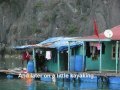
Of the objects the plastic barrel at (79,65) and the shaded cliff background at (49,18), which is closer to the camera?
the plastic barrel at (79,65)

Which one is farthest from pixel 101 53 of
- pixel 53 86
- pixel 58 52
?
pixel 53 86

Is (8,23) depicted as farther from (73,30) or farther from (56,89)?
(56,89)

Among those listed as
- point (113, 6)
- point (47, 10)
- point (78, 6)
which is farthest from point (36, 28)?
point (113, 6)

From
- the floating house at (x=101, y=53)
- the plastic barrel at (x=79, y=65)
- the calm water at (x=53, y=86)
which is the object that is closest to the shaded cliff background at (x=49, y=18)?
the floating house at (x=101, y=53)

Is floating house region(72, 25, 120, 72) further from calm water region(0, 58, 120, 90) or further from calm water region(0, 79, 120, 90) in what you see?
calm water region(0, 79, 120, 90)

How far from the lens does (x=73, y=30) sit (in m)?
84.1

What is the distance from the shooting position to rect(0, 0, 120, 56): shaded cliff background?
74500 millimetres

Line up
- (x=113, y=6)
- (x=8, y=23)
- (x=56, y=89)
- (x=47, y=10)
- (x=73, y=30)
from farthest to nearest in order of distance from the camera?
(x=8, y=23) → (x=47, y=10) → (x=73, y=30) → (x=113, y=6) → (x=56, y=89)

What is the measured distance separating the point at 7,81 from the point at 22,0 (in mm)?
63458

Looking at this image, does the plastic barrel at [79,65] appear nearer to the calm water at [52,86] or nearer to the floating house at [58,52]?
the calm water at [52,86]

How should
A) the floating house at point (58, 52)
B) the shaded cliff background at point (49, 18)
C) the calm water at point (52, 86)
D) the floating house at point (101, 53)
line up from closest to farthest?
the calm water at point (52, 86) < the floating house at point (101, 53) < the floating house at point (58, 52) < the shaded cliff background at point (49, 18)

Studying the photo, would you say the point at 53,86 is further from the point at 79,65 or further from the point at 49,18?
the point at 49,18

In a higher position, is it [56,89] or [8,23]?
[8,23]

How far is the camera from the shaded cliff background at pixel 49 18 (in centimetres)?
7450
